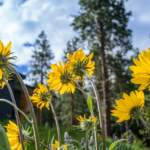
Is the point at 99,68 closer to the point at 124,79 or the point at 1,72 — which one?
the point at 124,79

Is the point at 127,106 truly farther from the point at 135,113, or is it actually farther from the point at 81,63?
the point at 81,63

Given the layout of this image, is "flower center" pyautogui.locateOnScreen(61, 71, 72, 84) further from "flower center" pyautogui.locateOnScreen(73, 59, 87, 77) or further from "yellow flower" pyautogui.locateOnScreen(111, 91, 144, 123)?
"yellow flower" pyautogui.locateOnScreen(111, 91, 144, 123)

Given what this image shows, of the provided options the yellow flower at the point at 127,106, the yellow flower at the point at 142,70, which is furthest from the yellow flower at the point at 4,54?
the yellow flower at the point at 142,70

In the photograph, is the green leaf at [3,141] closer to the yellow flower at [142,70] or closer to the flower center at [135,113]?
the yellow flower at [142,70]

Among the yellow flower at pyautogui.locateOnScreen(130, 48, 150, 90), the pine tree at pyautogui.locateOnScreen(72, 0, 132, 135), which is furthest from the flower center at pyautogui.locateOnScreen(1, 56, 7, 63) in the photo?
the pine tree at pyautogui.locateOnScreen(72, 0, 132, 135)

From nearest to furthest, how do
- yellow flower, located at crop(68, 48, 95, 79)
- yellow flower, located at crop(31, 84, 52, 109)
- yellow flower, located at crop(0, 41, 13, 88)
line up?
yellow flower, located at crop(0, 41, 13, 88)
yellow flower, located at crop(68, 48, 95, 79)
yellow flower, located at crop(31, 84, 52, 109)

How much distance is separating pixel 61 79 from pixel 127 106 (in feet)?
1.50

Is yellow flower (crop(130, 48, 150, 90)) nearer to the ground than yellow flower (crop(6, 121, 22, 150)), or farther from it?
farther from it

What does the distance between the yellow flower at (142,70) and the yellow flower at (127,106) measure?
0.58ft

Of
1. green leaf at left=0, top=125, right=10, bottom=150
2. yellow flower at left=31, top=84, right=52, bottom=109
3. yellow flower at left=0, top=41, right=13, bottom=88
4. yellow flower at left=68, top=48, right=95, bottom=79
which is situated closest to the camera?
green leaf at left=0, top=125, right=10, bottom=150

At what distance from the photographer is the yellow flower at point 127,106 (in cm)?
124

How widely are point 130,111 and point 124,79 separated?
121ft

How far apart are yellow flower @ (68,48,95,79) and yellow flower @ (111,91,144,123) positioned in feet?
1.15

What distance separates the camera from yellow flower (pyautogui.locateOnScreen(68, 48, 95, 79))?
1.68 metres
